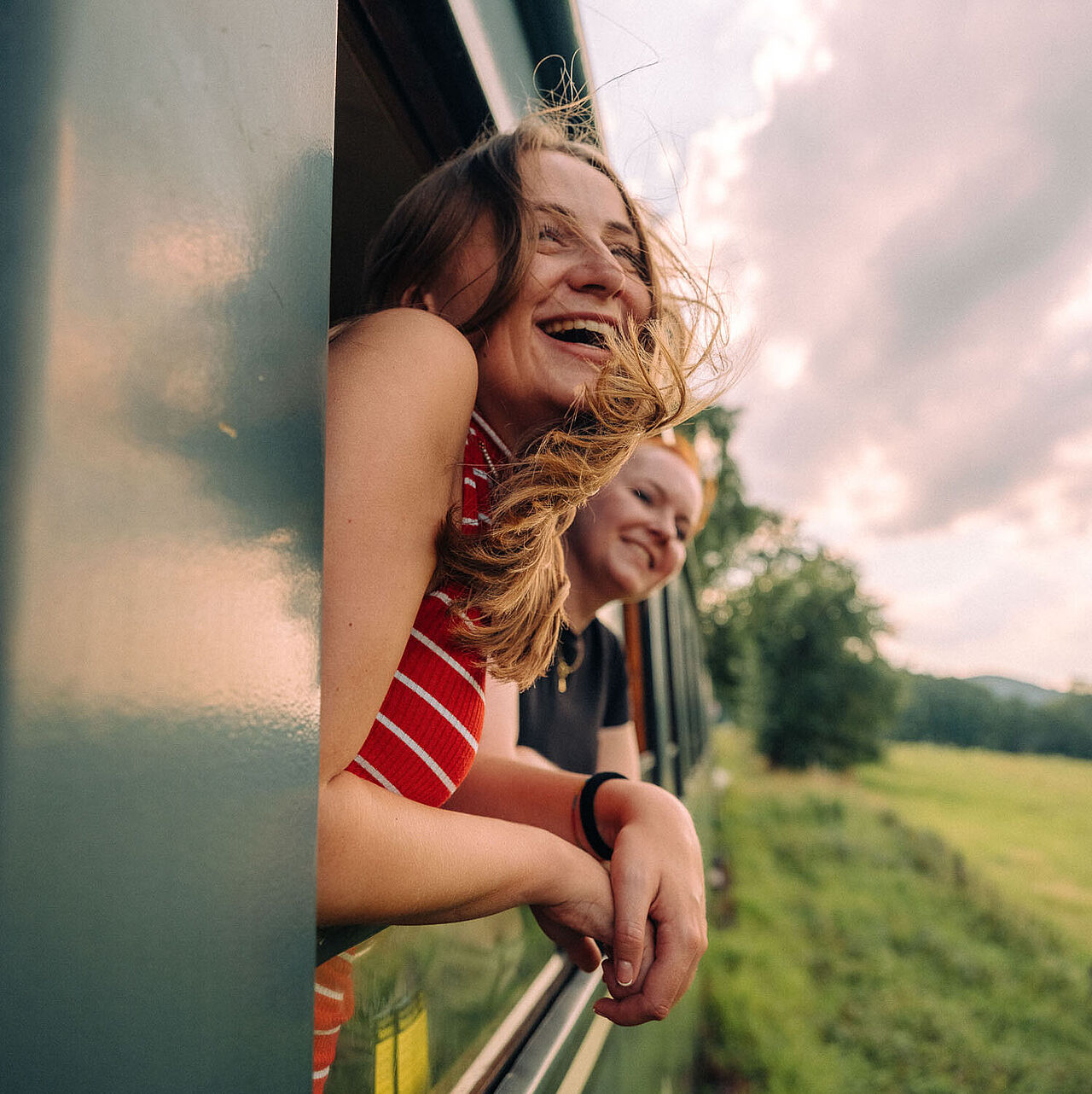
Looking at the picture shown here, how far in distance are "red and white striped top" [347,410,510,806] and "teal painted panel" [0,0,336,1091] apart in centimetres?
27

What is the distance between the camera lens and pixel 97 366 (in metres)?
0.37

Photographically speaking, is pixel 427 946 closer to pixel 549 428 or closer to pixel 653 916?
pixel 653 916

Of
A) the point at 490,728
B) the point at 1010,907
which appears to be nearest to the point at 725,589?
the point at 1010,907

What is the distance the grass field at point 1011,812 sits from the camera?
1142 centimetres

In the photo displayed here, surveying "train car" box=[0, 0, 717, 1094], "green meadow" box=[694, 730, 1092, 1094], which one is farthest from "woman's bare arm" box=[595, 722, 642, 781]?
"green meadow" box=[694, 730, 1092, 1094]

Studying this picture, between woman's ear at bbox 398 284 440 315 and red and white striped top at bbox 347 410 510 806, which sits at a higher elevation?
woman's ear at bbox 398 284 440 315

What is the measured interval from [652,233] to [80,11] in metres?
0.87

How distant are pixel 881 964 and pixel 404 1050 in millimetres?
6498

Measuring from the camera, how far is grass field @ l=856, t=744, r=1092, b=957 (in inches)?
450

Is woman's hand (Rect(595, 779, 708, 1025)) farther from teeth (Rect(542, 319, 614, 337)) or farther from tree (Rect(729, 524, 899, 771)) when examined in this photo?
tree (Rect(729, 524, 899, 771))

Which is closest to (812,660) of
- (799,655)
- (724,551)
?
(799,655)

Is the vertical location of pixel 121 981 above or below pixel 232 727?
below

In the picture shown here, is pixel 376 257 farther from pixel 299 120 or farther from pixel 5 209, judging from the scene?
pixel 5 209

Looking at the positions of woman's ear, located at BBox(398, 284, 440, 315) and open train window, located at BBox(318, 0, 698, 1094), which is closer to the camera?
open train window, located at BBox(318, 0, 698, 1094)
